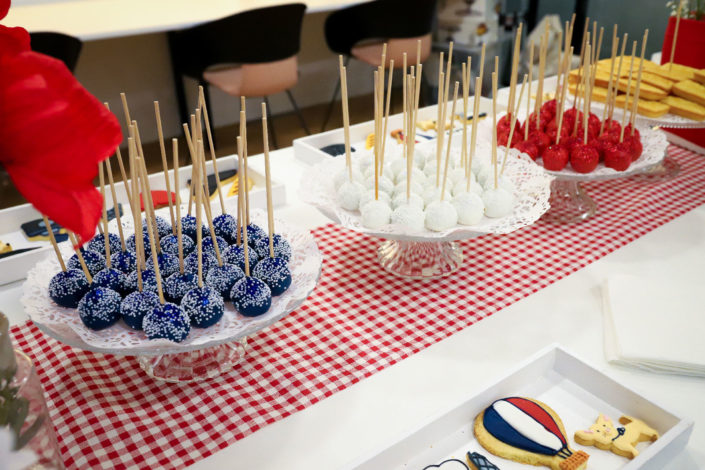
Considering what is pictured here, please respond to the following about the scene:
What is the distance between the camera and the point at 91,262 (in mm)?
925

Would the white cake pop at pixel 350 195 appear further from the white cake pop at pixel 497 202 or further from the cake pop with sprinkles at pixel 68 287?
the cake pop with sprinkles at pixel 68 287

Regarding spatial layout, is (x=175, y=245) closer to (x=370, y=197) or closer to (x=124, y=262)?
(x=124, y=262)

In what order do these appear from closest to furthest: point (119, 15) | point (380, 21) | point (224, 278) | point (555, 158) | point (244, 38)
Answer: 1. point (224, 278)
2. point (555, 158)
3. point (244, 38)
4. point (119, 15)
5. point (380, 21)

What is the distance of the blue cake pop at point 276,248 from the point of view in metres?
0.95

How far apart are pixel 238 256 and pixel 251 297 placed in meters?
0.10

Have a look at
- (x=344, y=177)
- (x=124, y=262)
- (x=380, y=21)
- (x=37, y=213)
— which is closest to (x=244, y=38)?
(x=380, y=21)

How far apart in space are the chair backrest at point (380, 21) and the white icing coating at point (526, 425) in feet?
9.00

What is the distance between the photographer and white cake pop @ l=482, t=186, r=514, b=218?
3.56ft

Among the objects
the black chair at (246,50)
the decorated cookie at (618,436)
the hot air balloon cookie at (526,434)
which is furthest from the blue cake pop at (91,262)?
the black chair at (246,50)

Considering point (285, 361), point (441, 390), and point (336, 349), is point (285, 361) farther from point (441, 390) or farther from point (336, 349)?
point (441, 390)

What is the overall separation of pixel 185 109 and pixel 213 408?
303cm

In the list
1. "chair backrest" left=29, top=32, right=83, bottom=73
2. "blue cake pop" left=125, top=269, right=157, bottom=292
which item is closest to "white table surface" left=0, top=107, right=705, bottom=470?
"blue cake pop" left=125, top=269, right=157, bottom=292

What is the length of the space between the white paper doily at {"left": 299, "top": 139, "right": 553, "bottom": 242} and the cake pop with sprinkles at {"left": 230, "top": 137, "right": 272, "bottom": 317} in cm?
25

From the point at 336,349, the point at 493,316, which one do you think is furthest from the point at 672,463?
the point at 336,349
